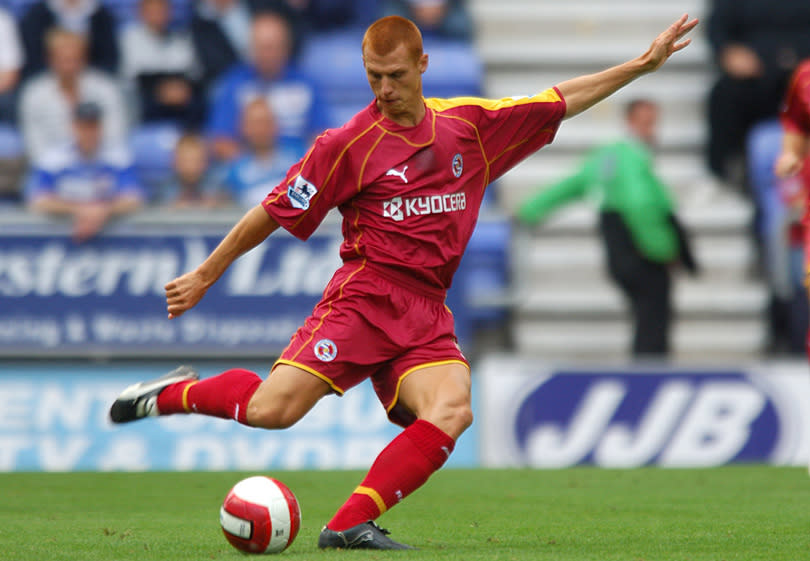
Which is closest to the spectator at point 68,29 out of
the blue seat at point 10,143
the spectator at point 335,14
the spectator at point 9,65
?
the spectator at point 9,65

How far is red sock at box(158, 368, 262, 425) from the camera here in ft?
18.2

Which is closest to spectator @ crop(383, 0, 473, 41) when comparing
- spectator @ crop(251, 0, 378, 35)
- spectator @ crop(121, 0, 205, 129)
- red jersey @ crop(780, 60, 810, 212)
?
spectator @ crop(251, 0, 378, 35)

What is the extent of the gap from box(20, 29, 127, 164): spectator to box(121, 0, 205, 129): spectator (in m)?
0.31

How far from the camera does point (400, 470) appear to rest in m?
5.25

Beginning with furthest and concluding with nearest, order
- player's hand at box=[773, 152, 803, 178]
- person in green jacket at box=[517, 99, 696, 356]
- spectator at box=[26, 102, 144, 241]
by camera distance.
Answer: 1. spectator at box=[26, 102, 144, 241]
2. person in green jacket at box=[517, 99, 696, 356]
3. player's hand at box=[773, 152, 803, 178]

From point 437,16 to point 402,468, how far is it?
8.79m

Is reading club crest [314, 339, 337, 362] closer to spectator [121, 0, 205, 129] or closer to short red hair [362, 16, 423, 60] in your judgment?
short red hair [362, 16, 423, 60]

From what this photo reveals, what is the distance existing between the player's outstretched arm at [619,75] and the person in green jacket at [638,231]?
5.18m

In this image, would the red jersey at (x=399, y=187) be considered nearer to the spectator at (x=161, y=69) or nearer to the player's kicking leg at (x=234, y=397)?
the player's kicking leg at (x=234, y=397)

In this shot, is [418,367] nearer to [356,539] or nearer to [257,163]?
[356,539]

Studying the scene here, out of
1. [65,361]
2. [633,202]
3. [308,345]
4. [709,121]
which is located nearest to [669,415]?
[633,202]

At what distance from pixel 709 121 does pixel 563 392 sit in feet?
11.8

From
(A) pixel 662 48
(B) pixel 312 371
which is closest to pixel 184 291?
(B) pixel 312 371

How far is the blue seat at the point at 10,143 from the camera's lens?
1227cm
